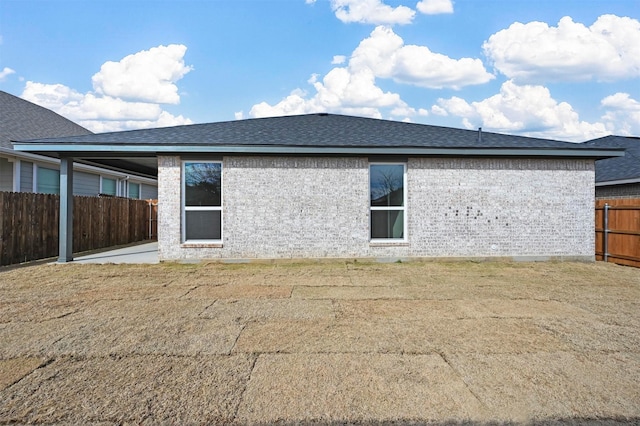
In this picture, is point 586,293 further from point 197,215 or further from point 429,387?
point 197,215

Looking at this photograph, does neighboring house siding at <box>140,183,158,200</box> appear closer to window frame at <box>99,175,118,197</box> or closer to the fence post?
window frame at <box>99,175,118,197</box>

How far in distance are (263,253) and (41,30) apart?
Answer: 1299cm

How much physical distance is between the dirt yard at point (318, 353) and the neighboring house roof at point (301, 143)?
3500mm

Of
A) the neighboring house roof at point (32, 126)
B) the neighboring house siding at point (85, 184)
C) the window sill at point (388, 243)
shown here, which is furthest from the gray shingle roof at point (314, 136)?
the neighboring house siding at point (85, 184)

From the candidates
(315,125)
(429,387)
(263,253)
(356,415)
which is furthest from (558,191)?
(356,415)

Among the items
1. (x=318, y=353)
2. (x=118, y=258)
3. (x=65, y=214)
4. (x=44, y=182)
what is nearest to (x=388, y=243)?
(x=318, y=353)

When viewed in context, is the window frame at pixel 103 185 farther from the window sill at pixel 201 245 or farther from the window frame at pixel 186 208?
the window sill at pixel 201 245

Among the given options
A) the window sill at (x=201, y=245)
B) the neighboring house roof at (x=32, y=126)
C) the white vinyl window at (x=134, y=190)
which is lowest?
the window sill at (x=201, y=245)

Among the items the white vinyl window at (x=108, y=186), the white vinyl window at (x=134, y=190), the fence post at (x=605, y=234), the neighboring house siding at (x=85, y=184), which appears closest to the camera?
the fence post at (x=605, y=234)

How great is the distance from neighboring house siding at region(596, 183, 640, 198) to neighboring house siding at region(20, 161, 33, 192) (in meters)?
20.0

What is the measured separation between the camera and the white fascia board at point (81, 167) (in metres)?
12.5

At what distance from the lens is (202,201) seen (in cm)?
961

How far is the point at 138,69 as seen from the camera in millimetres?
24078

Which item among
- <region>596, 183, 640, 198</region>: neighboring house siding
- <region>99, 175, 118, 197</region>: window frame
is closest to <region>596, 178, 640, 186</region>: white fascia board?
<region>596, 183, 640, 198</region>: neighboring house siding
